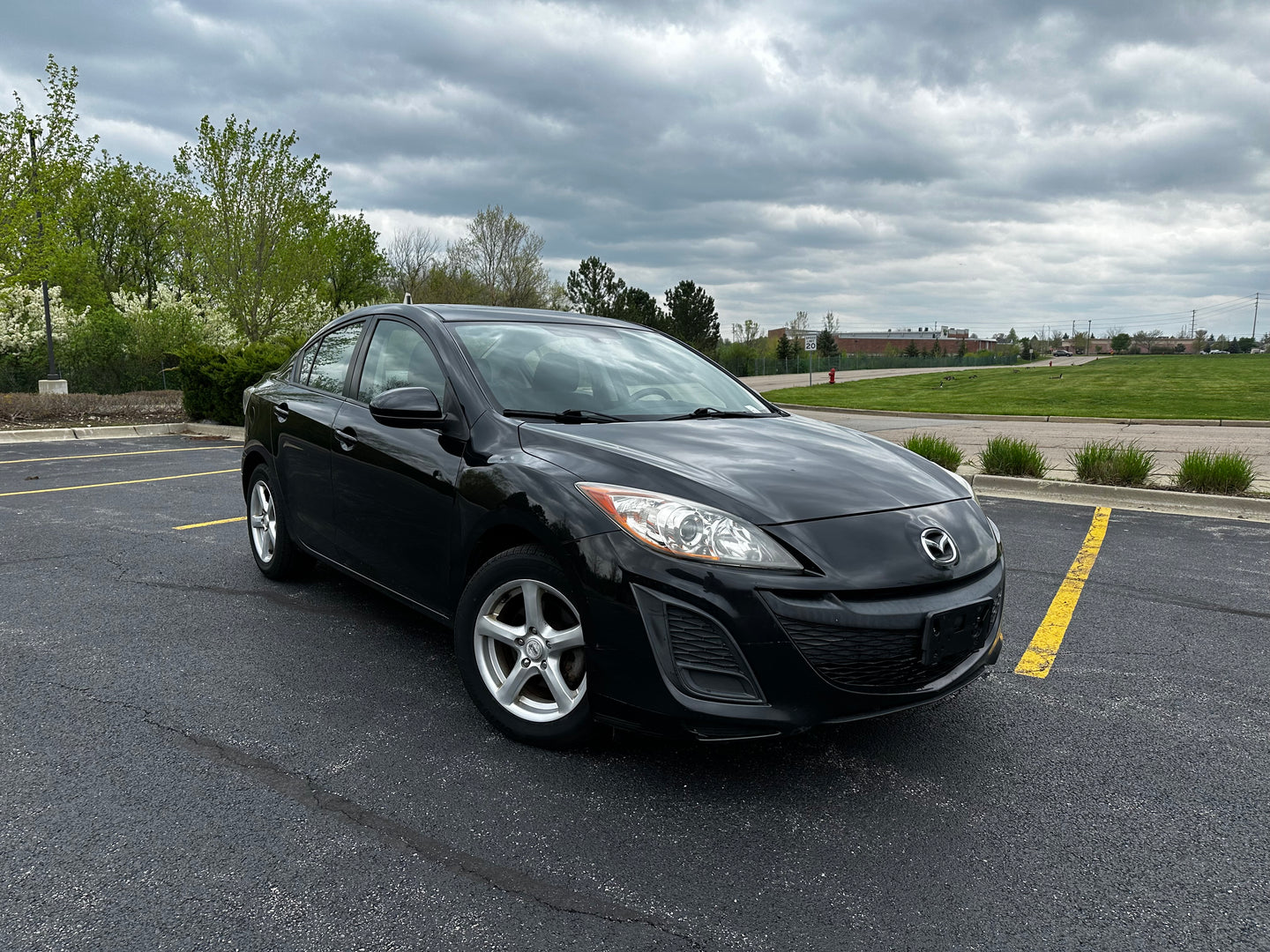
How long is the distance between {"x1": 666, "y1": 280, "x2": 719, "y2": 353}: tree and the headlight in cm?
6337

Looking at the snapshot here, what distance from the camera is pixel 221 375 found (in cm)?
1631

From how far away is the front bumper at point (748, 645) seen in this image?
8.79 feet

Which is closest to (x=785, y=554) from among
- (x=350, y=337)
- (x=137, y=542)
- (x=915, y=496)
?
(x=915, y=496)

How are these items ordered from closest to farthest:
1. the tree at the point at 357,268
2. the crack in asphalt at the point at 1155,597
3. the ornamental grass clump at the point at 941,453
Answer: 1. the crack in asphalt at the point at 1155,597
2. the ornamental grass clump at the point at 941,453
3. the tree at the point at 357,268

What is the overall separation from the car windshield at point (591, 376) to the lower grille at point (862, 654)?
1.37 metres

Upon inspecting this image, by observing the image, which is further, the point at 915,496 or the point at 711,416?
the point at 711,416

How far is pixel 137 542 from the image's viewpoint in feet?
21.6

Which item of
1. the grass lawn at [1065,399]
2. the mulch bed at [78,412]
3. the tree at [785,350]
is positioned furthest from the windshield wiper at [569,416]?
the tree at [785,350]

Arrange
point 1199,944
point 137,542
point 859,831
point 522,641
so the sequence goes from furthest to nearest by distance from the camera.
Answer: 1. point 137,542
2. point 522,641
3. point 859,831
4. point 1199,944

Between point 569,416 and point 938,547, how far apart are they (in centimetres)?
153

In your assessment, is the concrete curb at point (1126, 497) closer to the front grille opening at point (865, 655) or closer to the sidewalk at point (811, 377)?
the front grille opening at point (865, 655)

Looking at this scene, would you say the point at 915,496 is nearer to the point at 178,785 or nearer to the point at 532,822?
the point at 532,822

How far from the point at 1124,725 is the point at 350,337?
4.08 meters

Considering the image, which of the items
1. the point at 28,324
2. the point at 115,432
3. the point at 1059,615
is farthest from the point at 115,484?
the point at 28,324
